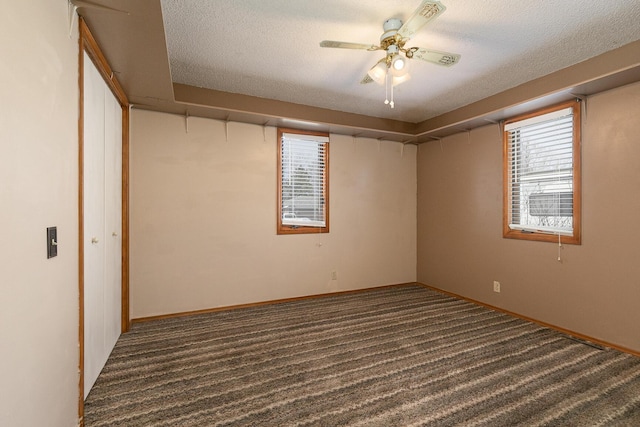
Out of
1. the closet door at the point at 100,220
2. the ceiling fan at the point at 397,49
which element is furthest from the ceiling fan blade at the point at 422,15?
the closet door at the point at 100,220

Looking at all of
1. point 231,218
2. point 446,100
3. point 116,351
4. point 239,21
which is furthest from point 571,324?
point 116,351

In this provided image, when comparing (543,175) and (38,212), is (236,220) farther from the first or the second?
(543,175)

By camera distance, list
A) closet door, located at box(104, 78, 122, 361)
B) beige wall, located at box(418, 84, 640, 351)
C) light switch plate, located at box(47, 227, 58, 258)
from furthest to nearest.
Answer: beige wall, located at box(418, 84, 640, 351) → closet door, located at box(104, 78, 122, 361) → light switch plate, located at box(47, 227, 58, 258)

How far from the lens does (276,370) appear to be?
7.55ft

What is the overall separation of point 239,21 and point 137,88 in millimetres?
1174

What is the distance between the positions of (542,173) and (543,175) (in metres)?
0.02

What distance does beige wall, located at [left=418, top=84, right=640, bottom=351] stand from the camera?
2590 millimetres

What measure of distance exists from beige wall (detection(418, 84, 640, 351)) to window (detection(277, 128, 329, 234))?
1.67 m

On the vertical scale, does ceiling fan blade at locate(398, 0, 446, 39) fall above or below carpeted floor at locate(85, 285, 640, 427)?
above

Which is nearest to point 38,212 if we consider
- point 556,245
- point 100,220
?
point 100,220

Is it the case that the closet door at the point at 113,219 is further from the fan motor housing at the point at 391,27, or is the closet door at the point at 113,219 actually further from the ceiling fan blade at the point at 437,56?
the ceiling fan blade at the point at 437,56

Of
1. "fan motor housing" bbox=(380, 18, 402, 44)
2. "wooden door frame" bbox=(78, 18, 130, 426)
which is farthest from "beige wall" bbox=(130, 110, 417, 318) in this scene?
"fan motor housing" bbox=(380, 18, 402, 44)

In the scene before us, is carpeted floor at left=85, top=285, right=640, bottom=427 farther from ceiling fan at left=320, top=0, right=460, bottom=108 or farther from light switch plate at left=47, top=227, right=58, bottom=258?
ceiling fan at left=320, top=0, right=460, bottom=108

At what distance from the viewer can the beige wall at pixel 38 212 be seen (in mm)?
972
